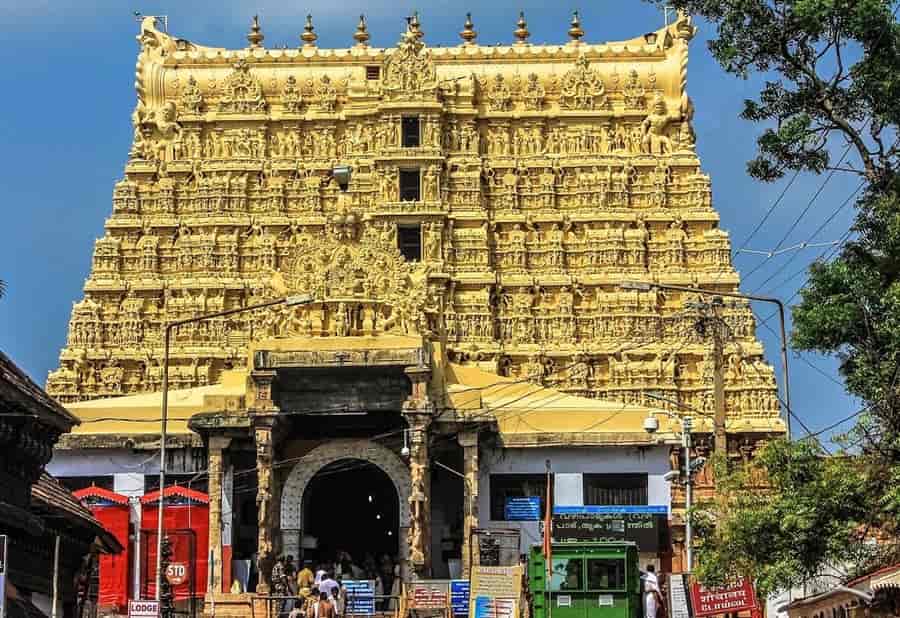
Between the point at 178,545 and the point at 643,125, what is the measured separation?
1304 inches

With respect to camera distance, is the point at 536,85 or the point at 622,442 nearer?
the point at 622,442

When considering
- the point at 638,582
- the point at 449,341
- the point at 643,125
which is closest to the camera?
the point at 638,582

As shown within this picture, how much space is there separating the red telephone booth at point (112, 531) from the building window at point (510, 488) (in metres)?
10.6

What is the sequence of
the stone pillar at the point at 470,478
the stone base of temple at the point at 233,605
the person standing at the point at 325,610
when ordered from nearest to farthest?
the person standing at the point at 325,610 → the stone base of temple at the point at 233,605 → the stone pillar at the point at 470,478

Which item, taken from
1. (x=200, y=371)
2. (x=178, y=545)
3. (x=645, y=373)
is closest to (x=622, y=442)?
(x=178, y=545)

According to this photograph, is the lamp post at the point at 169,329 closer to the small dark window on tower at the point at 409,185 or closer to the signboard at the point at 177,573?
the signboard at the point at 177,573

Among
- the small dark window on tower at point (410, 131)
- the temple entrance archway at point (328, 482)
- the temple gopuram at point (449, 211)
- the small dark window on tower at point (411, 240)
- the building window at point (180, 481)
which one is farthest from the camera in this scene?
the small dark window on tower at point (410, 131)

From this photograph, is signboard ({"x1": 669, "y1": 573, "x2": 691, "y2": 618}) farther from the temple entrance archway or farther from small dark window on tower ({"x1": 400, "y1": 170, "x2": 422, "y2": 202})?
small dark window on tower ({"x1": 400, "y1": 170, "x2": 422, "y2": 202})

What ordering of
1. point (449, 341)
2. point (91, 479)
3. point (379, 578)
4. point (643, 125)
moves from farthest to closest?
1. point (643, 125)
2. point (449, 341)
3. point (91, 479)
4. point (379, 578)

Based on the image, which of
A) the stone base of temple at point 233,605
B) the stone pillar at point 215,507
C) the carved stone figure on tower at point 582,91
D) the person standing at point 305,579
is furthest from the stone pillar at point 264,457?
the carved stone figure on tower at point 582,91

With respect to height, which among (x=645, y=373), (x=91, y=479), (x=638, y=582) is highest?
(x=645, y=373)

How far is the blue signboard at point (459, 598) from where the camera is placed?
160 ft

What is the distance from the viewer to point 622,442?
5819 cm

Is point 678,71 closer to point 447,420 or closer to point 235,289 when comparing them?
point 235,289
